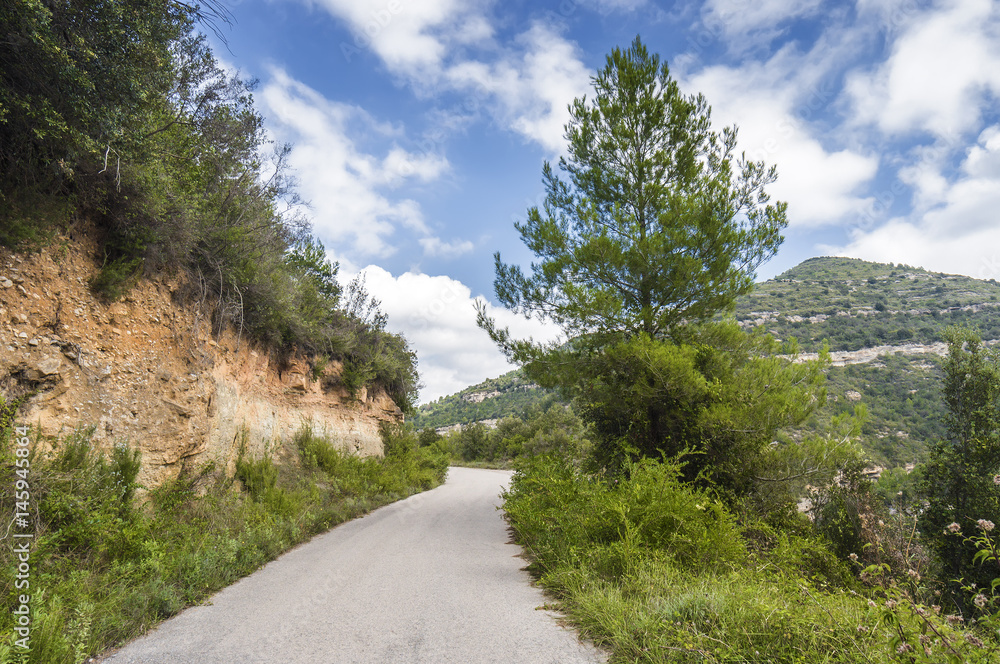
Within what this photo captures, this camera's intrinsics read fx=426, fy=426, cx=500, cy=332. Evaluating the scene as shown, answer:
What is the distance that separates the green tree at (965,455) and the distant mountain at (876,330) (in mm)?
8704

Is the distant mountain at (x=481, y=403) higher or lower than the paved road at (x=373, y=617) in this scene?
higher

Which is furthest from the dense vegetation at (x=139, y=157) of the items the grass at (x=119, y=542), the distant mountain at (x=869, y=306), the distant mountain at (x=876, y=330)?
the distant mountain at (x=869, y=306)

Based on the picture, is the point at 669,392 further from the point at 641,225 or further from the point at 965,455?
the point at 965,455

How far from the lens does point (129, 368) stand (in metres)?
6.53

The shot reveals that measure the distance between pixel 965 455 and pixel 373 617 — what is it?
795 inches

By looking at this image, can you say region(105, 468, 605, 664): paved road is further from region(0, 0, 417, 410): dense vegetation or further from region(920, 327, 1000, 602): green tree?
region(920, 327, 1000, 602): green tree

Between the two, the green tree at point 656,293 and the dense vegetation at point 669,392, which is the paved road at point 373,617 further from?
the green tree at point 656,293

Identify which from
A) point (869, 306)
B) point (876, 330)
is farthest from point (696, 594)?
point (869, 306)

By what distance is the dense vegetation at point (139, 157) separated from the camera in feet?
14.9

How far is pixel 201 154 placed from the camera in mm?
7344

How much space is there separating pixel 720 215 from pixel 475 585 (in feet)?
28.3

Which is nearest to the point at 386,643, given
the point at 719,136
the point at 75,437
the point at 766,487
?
the point at 75,437

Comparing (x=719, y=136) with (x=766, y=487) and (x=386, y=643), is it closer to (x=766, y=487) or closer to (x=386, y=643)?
(x=766, y=487)

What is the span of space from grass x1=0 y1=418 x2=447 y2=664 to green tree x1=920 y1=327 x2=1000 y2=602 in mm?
18207
